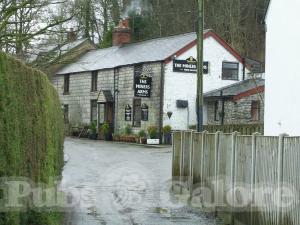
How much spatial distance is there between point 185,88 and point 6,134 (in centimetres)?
3194

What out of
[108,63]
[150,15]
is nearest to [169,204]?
[108,63]

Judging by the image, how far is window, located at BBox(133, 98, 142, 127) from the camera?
3950cm

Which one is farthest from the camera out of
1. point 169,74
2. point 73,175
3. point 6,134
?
point 169,74

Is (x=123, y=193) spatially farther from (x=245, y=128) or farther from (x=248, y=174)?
(x=245, y=128)

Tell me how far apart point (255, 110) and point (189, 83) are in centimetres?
466

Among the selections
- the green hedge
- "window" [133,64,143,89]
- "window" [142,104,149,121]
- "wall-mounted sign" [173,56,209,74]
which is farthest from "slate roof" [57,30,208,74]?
the green hedge

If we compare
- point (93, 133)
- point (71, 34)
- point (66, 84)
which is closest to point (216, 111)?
point (93, 133)

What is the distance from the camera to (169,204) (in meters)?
13.5

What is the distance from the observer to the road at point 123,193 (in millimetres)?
11258

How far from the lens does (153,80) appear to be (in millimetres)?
38062

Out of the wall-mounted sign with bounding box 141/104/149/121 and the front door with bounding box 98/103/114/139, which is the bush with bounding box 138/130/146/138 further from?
the front door with bounding box 98/103/114/139

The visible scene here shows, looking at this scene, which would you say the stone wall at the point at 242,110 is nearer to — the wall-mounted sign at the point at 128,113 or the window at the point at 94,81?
the wall-mounted sign at the point at 128,113

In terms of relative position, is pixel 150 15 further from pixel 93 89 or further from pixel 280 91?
pixel 280 91

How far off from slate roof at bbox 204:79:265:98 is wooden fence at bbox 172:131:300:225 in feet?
72.7
